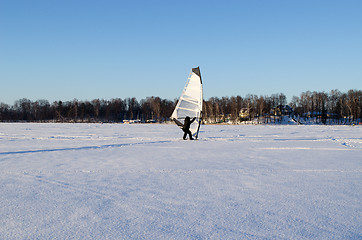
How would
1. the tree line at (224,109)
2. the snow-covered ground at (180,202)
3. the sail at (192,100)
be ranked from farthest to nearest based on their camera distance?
the tree line at (224,109), the sail at (192,100), the snow-covered ground at (180,202)

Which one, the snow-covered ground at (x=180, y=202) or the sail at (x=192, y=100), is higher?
the sail at (x=192, y=100)

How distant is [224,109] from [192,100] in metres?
58.9

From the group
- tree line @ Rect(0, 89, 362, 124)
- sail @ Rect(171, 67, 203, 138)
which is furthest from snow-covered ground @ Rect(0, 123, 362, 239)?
tree line @ Rect(0, 89, 362, 124)

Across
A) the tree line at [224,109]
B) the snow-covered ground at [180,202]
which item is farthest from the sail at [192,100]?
the tree line at [224,109]

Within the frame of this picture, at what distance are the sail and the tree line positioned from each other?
47.8 meters

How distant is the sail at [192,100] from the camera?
1544cm

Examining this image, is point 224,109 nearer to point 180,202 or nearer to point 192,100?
point 192,100

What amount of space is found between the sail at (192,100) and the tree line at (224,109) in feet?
157

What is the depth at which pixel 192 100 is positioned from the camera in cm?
1588

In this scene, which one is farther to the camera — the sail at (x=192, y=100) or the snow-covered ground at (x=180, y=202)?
the sail at (x=192, y=100)

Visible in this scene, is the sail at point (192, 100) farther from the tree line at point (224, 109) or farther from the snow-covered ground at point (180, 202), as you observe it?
the tree line at point (224, 109)

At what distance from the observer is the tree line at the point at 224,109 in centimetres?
6266

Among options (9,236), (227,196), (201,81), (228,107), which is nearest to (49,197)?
(9,236)

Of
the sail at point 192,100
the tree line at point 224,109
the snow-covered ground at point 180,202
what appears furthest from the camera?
the tree line at point 224,109
